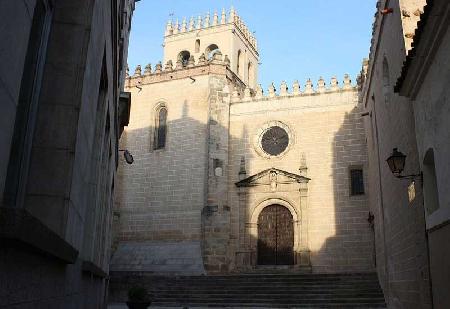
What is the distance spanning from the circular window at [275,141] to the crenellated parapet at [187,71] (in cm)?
410

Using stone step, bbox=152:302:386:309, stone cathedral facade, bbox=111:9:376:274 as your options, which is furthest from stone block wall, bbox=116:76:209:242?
stone step, bbox=152:302:386:309

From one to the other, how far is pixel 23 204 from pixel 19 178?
30cm

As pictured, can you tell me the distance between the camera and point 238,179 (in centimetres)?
2311

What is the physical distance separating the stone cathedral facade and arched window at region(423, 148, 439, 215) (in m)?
13.1

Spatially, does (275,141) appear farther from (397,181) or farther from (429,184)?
(429,184)

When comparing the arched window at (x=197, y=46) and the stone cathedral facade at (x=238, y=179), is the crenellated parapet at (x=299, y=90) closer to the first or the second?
the stone cathedral facade at (x=238, y=179)

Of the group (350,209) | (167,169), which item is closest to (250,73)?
(167,169)

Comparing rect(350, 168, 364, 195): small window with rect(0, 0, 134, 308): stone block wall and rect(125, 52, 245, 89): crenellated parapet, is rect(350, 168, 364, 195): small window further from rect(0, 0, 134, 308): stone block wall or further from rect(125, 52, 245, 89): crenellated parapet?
rect(0, 0, 134, 308): stone block wall

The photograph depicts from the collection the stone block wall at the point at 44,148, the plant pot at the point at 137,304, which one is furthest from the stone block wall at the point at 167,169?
the stone block wall at the point at 44,148

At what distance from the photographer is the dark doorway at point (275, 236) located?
70.6 ft

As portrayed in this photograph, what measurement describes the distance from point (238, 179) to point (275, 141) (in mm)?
2643

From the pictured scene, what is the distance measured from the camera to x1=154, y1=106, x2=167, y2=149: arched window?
25.0 m

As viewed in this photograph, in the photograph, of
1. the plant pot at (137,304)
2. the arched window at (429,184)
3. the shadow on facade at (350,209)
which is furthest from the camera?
the shadow on facade at (350,209)

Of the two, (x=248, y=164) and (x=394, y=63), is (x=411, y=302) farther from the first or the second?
(x=248, y=164)
